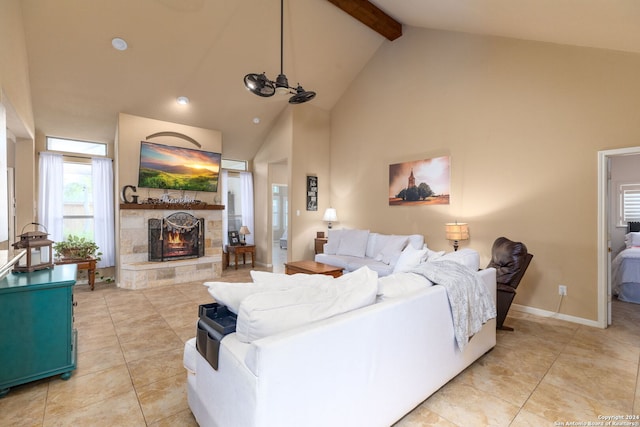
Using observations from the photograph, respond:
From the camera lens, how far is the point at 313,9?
14.8ft

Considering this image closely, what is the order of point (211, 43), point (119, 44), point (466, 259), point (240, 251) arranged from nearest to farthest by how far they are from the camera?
point (466, 259) < point (119, 44) < point (211, 43) < point (240, 251)

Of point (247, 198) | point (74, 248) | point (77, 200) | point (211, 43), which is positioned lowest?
point (74, 248)

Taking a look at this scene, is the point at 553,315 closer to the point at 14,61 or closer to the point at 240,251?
the point at 240,251

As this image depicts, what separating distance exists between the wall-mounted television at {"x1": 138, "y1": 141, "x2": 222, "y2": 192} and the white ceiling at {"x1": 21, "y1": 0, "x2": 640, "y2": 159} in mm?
588

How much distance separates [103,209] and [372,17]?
221 inches

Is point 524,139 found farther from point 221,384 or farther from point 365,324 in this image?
point 221,384

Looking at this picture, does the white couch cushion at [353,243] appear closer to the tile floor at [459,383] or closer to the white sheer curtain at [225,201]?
the tile floor at [459,383]

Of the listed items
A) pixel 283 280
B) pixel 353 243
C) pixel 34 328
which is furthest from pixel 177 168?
pixel 283 280

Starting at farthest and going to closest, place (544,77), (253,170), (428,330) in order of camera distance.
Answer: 1. (253,170)
2. (544,77)
3. (428,330)

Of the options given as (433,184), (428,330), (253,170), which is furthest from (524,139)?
(253,170)

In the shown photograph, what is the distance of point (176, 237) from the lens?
5.53 metres

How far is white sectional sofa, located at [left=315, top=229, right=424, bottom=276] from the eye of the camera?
4625 millimetres

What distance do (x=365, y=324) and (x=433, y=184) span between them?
3811 millimetres

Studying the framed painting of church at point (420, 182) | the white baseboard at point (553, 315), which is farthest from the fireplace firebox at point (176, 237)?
the white baseboard at point (553, 315)
